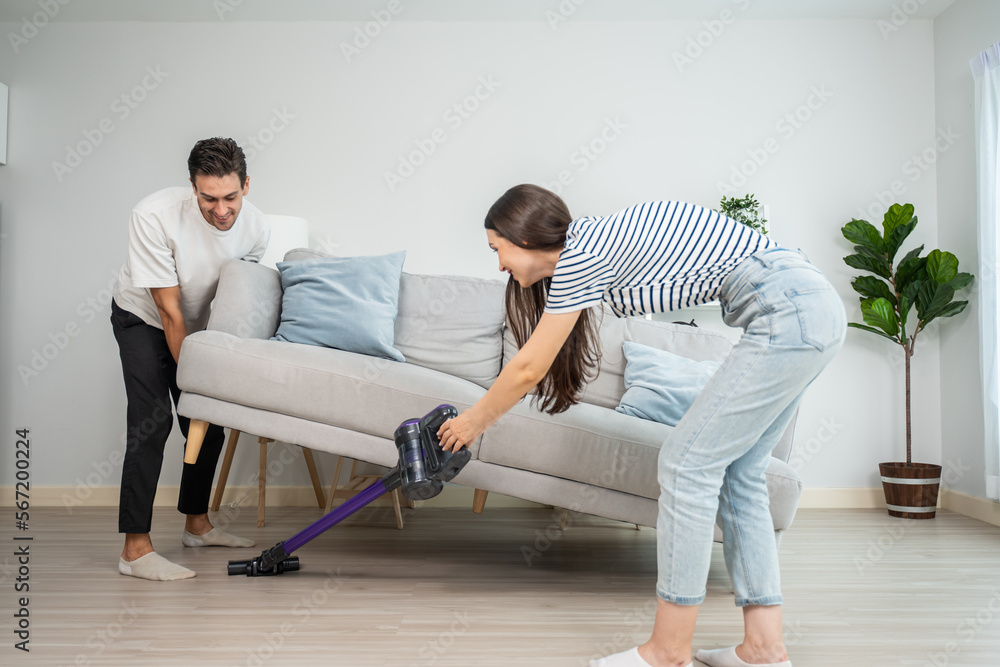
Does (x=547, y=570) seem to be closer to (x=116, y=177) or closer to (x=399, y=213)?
(x=399, y=213)

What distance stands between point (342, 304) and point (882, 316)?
2400 mm

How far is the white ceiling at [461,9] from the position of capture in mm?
3348

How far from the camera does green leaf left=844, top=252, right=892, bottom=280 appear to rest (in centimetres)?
328

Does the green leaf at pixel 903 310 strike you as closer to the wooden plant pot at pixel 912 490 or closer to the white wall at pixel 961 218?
the white wall at pixel 961 218

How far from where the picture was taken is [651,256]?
4.36ft

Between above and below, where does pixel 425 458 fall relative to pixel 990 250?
below

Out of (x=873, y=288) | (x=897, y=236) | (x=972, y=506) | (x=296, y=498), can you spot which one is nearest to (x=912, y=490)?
(x=972, y=506)

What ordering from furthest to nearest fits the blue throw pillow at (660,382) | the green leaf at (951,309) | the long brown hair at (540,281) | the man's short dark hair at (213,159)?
1. the green leaf at (951,309)
2. the blue throw pillow at (660,382)
3. the man's short dark hair at (213,159)
4. the long brown hair at (540,281)

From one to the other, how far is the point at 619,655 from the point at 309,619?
777 millimetres

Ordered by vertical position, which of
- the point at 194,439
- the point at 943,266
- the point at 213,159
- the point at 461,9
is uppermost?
the point at 461,9

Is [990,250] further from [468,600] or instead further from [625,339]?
[468,600]

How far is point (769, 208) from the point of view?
351cm

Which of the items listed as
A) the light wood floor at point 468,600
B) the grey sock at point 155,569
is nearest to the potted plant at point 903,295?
the light wood floor at point 468,600

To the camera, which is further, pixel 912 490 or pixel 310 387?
pixel 912 490
